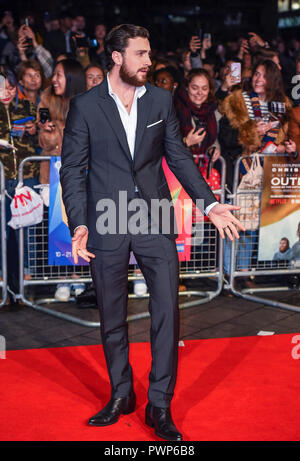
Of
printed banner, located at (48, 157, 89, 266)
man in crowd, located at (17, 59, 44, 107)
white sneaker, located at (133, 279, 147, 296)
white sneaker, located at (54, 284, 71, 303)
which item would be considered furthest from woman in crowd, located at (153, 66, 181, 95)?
white sneaker, located at (54, 284, 71, 303)

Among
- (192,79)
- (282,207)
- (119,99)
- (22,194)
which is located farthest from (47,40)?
(119,99)

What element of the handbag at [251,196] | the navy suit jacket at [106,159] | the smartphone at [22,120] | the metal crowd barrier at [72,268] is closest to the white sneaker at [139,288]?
the metal crowd barrier at [72,268]

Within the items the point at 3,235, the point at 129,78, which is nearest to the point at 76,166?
the point at 129,78

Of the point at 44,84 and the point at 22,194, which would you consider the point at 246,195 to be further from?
the point at 44,84

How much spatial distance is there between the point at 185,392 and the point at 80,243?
4.47 ft

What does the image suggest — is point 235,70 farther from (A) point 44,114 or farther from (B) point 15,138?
(B) point 15,138

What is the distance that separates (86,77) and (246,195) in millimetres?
2219

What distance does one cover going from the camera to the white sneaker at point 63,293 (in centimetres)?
612

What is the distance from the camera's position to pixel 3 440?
3172mm

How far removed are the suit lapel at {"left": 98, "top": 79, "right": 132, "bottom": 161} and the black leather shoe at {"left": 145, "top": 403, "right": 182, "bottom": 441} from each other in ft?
4.50

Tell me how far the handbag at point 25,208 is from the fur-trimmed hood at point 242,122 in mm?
2167

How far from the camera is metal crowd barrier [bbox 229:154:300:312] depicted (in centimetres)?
612

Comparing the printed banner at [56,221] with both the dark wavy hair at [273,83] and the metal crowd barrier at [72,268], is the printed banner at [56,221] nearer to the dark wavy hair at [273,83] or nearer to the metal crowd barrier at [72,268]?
the metal crowd barrier at [72,268]

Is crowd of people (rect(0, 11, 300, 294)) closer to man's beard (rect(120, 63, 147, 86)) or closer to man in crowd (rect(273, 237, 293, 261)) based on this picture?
man in crowd (rect(273, 237, 293, 261))
